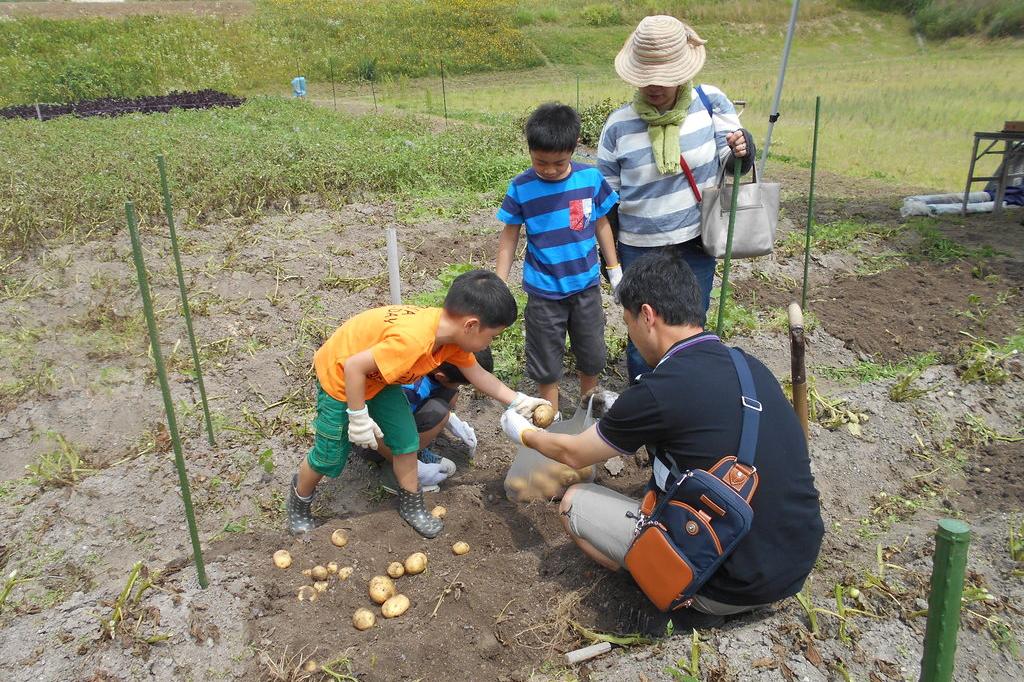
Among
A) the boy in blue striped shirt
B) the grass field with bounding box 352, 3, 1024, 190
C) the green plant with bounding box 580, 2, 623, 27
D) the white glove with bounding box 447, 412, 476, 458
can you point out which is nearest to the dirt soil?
the white glove with bounding box 447, 412, 476, 458

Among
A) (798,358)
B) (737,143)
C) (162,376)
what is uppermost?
(737,143)

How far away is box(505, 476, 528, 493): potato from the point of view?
311 cm

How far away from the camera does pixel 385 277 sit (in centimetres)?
524

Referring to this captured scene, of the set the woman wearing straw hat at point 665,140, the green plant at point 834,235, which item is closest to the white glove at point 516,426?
the woman wearing straw hat at point 665,140

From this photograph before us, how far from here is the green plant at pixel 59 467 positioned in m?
3.28

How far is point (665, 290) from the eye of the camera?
227cm

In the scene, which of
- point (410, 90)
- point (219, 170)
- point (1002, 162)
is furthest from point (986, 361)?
point (410, 90)

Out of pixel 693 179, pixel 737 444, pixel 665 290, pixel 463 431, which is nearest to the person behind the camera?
pixel 737 444

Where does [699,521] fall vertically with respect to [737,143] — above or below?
below

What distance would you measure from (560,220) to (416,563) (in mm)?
1576

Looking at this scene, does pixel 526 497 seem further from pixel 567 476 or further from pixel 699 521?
pixel 699 521

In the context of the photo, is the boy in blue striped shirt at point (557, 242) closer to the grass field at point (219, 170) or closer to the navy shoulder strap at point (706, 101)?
the navy shoulder strap at point (706, 101)

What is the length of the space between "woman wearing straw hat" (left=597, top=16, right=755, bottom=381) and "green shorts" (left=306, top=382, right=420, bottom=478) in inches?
53.6

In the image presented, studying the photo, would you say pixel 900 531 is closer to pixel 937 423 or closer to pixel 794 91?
pixel 937 423
